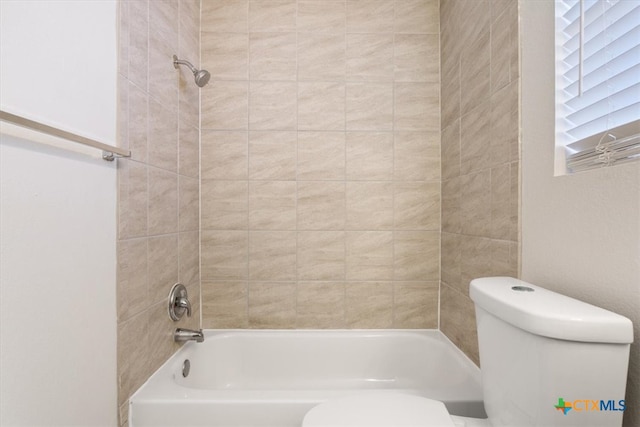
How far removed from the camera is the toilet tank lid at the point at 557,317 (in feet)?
1.94

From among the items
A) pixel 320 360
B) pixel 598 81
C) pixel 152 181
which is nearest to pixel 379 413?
pixel 320 360

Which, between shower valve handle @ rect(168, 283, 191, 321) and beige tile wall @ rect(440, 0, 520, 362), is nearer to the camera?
beige tile wall @ rect(440, 0, 520, 362)

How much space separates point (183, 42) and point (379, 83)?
1012 millimetres

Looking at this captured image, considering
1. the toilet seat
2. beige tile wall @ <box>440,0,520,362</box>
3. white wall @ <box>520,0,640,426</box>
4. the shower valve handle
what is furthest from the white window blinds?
the shower valve handle

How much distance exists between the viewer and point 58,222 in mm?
786

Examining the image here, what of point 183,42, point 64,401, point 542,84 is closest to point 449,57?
point 542,84

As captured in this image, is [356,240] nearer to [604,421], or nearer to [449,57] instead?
[449,57]

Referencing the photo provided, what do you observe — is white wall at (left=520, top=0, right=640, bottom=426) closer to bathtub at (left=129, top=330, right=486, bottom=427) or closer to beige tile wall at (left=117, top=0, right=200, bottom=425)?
bathtub at (left=129, top=330, right=486, bottom=427)

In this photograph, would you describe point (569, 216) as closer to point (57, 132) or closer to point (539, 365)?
point (539, 365)

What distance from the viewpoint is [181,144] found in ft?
4.99

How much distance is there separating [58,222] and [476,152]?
1.43 meters

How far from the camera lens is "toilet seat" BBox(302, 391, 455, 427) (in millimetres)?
826

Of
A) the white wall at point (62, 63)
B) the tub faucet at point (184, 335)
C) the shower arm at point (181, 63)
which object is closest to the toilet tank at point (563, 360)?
the white wall at point (62, 63)

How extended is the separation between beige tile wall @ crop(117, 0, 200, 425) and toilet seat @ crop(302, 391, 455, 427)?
68cm
